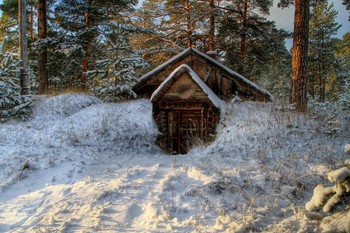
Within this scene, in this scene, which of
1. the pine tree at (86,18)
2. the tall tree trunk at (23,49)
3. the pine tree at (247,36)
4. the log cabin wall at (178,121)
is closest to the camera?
the log cabin wall at (178,121)

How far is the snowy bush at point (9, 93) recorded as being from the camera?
10469 mm

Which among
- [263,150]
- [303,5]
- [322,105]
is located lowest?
[263,150]

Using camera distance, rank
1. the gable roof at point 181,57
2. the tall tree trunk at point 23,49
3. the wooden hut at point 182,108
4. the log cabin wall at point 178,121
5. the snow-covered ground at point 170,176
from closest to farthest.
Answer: the snow-covered ground at point 170,176
the wooden hut at point 182,108
the log cabin wall at point 178,121
the gable roof at point 181,57
the tall tree trunk at point 23,49

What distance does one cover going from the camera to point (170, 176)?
5082 mm

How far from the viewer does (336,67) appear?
86.5 feet

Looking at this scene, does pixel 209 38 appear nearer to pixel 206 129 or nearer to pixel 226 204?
pixel 206 129

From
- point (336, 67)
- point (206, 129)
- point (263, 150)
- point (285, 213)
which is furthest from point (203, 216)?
point (336, 67)

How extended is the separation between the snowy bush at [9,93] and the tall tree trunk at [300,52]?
431 inches

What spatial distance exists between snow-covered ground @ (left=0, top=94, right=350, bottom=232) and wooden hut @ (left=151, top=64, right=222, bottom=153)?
2.58ft

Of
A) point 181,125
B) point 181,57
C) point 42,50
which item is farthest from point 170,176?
point 42,50

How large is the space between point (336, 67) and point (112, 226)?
2979cm

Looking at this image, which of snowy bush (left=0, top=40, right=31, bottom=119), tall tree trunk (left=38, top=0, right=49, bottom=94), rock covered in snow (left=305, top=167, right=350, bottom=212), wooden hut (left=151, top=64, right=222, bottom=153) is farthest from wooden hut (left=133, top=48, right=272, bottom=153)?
tall tree trunk (left=38, top=0, right=49, bottom=94)

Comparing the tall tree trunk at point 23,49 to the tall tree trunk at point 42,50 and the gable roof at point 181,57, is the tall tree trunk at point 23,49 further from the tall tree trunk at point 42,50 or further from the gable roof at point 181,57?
the gable roof at point 181,57

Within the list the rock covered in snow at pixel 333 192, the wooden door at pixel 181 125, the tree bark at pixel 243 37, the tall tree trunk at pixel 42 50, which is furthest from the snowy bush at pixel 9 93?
the tree bark at pixel 243 37
